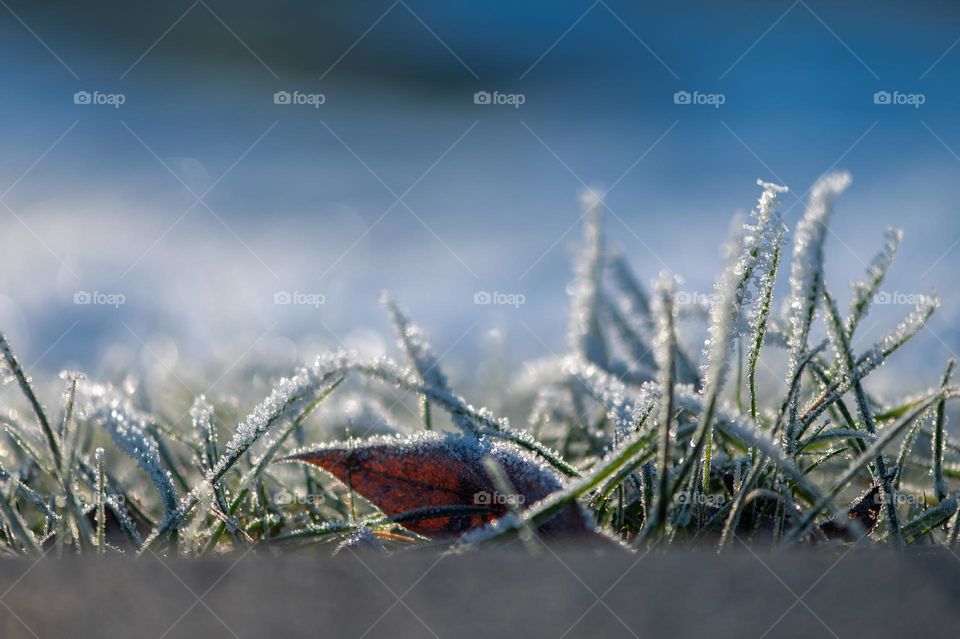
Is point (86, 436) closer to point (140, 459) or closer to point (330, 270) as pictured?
point (140, 459)

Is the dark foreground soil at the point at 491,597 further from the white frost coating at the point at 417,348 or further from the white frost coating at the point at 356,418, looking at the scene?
the white frost coating at the point at 356,418

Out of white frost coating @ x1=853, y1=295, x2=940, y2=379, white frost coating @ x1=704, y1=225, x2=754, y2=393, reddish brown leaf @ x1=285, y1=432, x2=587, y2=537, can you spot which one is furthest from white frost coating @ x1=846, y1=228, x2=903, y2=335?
reddish brown leaf @ x1=285, y1=432, x2=587, y2=537

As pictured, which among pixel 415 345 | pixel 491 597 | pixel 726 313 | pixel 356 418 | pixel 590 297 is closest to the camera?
pixel 491 597

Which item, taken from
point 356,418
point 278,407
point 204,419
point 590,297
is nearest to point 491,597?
point 278,407

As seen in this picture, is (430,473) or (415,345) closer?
(430,473)

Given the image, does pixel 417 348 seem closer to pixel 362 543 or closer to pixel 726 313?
pixel 362 543

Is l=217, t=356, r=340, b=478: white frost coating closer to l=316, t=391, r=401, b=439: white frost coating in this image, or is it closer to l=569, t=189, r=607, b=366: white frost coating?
l=316, t=391, r=401, b=439: white frost coating
